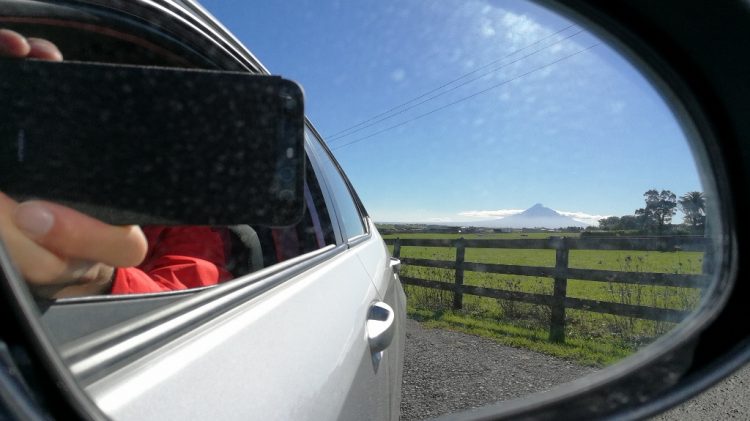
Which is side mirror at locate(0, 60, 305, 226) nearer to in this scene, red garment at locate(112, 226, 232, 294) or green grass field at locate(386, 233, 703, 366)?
red garment at locate(112, 226, 232, 294)

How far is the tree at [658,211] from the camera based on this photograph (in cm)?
177

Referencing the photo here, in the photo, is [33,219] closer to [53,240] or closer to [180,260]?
[53,240]

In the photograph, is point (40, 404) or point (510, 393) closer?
point (40, 404)

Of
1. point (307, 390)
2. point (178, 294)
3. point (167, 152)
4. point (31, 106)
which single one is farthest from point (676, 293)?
point (31, 106)

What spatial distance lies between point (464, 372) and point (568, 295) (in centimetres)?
121

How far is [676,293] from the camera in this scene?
2213 mm

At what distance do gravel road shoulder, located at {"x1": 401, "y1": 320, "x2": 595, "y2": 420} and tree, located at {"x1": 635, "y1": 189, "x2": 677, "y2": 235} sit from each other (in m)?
0.55

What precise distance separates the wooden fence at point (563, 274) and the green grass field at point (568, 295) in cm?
3

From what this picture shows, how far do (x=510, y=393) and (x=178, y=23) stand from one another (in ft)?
5.75

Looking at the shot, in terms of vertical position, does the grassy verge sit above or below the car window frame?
below

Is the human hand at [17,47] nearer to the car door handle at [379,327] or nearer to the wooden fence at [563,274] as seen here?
the car door handle at [379,327]

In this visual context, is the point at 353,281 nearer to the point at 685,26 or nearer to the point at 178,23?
the point at 178,23

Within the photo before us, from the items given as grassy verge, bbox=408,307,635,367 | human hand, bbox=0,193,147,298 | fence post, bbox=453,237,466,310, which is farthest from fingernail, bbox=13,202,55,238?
fence post, bbox=453,237,466,310

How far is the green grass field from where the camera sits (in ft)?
7.05
